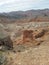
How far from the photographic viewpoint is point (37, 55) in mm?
10695

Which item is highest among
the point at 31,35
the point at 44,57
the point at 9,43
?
the point at 44,57

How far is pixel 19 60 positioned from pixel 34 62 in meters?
0.87

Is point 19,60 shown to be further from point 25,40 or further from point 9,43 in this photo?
point 25,40

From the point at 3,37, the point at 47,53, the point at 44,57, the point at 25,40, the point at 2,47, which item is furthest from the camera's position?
the point at 25,40

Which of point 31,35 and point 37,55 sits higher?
point 37,55

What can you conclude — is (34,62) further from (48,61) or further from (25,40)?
(25,40)

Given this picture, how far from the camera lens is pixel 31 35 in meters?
20.7

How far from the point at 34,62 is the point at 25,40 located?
9.39 meters

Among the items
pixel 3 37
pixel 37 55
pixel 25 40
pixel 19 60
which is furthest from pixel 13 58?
pixel 25 40

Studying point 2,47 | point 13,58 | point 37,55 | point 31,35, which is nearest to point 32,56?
point 37,55

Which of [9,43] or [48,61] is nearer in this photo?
[48,61]

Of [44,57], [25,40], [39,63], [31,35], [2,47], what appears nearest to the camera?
[39,63]

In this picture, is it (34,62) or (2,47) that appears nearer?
(34,62)

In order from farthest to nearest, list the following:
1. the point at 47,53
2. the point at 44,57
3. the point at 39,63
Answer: the point at 47,53
the point at 44,57
the point at 39,63
